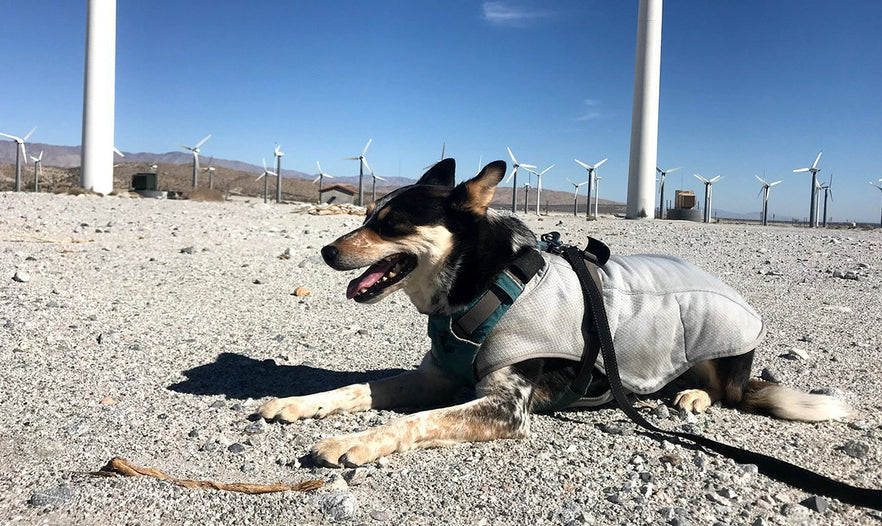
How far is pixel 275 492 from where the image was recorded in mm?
2795

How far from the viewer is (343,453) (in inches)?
123

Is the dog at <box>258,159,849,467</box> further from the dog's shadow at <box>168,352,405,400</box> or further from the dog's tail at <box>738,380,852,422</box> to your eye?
the dog's shadow at <box>168,352,405,400</box>

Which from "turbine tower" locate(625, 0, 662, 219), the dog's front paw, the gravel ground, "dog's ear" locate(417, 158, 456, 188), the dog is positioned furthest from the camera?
"turbine tower" locate(625, 0, 662, 219)

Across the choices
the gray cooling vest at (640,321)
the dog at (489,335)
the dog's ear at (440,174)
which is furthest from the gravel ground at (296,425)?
the dog's ear at (440,174)

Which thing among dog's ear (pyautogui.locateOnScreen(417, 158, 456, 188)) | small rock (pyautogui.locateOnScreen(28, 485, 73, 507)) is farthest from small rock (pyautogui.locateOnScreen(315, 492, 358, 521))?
dog's ear (pyautogui.locateOnScreen(417, 158, 456, 188))

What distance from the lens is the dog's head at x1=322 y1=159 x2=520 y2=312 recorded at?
3754 mm

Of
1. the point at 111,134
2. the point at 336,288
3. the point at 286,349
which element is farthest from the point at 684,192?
the point at 286,349

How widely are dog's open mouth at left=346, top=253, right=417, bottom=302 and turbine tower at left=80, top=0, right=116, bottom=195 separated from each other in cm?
3349

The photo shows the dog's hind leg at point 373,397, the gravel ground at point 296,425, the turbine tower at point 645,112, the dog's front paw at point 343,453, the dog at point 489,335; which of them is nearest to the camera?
the gravel ground at point 296,425

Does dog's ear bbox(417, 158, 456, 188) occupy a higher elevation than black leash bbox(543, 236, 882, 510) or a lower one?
higher

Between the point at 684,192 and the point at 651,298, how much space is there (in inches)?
1599

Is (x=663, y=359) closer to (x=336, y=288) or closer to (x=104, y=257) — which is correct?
(x=336, y=288)

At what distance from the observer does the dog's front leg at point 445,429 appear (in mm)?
3135

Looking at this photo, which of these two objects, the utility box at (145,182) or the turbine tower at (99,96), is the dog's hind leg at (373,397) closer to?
the utility box at (145,182)
